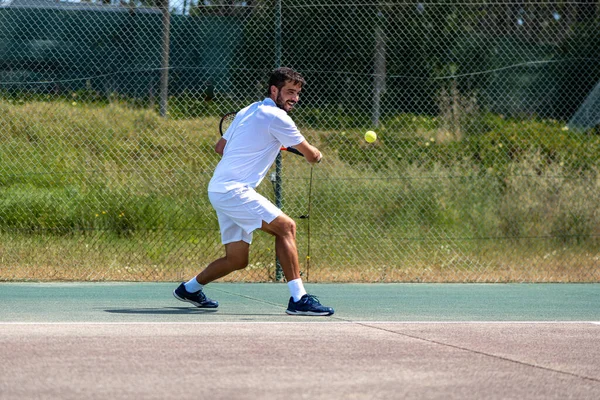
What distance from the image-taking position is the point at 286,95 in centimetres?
717

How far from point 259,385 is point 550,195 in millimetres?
8812

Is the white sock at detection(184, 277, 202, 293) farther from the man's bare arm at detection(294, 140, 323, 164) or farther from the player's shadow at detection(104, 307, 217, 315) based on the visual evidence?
the man's bare arm at detection(294, 140, 323, 164)

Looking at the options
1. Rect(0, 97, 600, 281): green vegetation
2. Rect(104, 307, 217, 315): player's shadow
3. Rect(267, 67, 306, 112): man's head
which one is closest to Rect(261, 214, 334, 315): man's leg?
Rect(104, 307, 217, 315): player's shadow

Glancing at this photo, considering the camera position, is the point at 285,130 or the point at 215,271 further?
the point at 215,271

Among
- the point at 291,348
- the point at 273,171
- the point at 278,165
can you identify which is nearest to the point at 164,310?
the point at 291,348

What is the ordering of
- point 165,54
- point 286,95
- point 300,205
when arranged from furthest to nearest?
point 165,54 → point 300,205 → point 286,95

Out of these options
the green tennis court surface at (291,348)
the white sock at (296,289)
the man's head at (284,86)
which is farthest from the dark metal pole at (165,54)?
the white sock at (296,289)

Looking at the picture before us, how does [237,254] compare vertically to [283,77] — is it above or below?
below

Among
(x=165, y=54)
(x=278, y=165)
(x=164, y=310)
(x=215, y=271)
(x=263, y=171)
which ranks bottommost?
(x=164, y=310)

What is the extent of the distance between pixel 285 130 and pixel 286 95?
33 centimetres

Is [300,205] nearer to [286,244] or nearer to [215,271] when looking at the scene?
[215,271]

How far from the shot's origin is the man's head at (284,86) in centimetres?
710

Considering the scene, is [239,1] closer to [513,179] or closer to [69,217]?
[69,217]

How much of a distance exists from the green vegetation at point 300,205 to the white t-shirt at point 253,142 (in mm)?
3442
